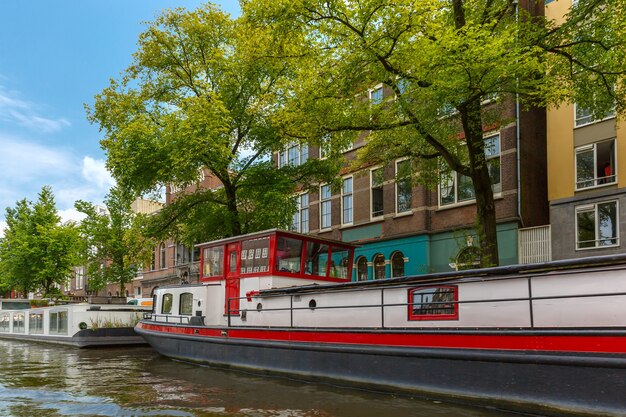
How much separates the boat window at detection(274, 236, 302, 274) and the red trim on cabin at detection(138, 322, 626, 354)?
1648mm

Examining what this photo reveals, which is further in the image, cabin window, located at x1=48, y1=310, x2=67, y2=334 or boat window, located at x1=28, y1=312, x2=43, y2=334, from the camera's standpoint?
boat window, located at x1=28, y1=312, x2=43, y2=334

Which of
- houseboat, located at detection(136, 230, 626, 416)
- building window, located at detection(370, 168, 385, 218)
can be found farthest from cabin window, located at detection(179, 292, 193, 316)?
building window, located at detection(370, 168, 385, 218)

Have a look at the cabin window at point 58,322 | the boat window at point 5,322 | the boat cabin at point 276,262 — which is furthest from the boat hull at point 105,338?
the boat window at point 5,322

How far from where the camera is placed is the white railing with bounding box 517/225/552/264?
696 inches

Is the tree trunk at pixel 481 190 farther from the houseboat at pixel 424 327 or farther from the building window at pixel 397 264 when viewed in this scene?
the building window at pixel 397 264

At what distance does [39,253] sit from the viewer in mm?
32750

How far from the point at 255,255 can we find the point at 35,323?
15.7m

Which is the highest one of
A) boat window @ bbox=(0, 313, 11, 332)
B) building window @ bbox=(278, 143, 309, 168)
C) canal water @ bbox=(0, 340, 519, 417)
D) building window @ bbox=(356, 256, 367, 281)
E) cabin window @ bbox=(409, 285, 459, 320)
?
building window @ bbox=(278, 143, 309, 168)

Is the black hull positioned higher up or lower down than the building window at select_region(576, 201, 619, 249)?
lower down

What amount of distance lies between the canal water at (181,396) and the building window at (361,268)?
11271 millimetres

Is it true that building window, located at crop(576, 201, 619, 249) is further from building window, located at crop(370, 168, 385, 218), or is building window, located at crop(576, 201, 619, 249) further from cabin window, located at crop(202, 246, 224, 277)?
cabin window, located at crop(202, 246, 224, 277)

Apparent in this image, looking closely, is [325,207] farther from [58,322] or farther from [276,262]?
[276,262]

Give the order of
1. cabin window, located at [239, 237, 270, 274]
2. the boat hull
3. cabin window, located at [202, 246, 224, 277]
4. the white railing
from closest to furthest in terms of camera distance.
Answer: cabin window, located at [239, 237, 270, 274] < cabin window, located at [202, 246, 224, 277] < the white railing < the boat hull

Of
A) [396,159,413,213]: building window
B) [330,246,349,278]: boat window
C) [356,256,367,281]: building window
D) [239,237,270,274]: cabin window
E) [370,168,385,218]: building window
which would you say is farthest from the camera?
[356,256,367,281]: building window
